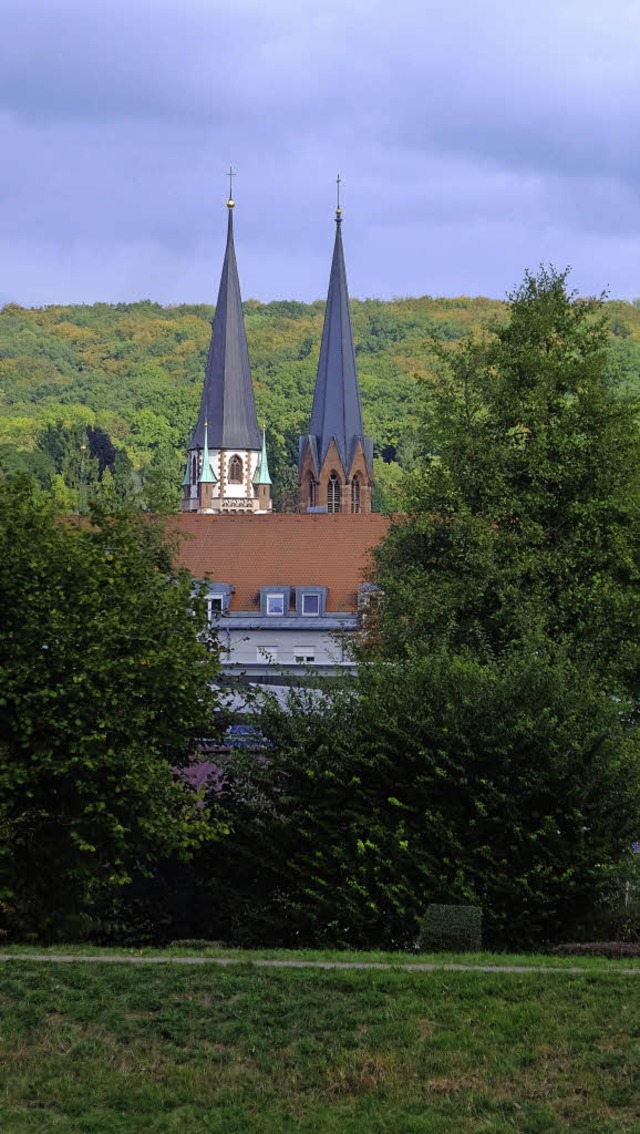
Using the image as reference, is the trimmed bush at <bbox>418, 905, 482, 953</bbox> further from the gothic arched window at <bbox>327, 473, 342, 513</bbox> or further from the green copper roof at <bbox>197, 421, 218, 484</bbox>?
the green copper roof at <bbox>197, 421, 218, 484</bbox>

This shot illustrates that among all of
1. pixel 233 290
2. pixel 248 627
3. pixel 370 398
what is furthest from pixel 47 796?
pixel 370 398

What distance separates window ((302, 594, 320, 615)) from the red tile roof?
1.82 feet

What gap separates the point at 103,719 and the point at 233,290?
10033cm

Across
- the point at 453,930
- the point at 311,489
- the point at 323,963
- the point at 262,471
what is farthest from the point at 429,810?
the point at 262,471

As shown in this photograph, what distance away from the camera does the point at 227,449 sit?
12850cm

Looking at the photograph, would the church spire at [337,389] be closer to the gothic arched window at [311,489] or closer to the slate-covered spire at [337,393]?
the slate-covered spire at [337,393]

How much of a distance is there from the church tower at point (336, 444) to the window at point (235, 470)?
8.78 m

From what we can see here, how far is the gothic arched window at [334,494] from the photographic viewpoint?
120 m

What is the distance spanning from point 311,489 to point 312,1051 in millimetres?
107448

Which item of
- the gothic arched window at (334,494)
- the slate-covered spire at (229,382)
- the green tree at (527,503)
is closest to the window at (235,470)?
the slate-covered spire at (229,382)

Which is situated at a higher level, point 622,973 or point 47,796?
point 47,796

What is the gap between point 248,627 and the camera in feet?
240

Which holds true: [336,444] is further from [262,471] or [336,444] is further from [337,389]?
[262,471]

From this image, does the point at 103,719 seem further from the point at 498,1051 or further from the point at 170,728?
the point at 498,1051
